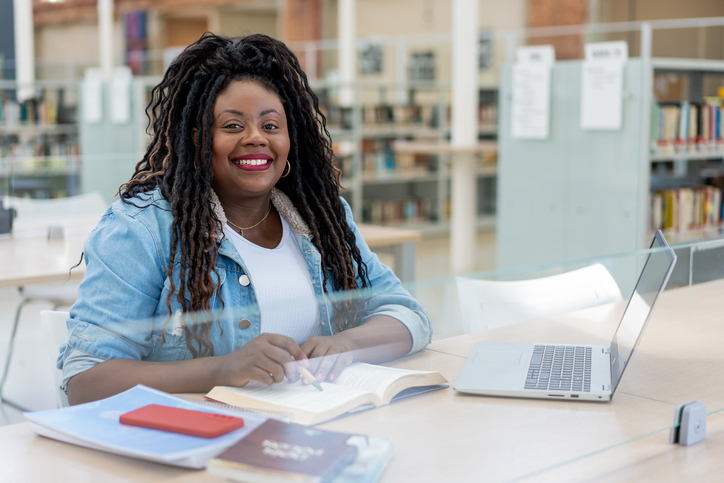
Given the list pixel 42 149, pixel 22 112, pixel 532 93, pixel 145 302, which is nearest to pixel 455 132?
pixel 532 93

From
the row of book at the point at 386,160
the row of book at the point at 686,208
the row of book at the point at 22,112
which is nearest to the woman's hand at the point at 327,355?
the row of book at the point at 686,208

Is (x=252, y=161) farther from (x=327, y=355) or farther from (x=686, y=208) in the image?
(x=686, y=208)

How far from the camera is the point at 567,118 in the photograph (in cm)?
498

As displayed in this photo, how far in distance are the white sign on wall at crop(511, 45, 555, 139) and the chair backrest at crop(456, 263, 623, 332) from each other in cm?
382

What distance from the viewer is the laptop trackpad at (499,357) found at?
1.35m

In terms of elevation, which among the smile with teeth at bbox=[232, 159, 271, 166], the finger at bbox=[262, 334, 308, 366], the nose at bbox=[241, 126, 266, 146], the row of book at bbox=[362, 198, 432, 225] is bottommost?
the row of book at bbox=[362, 198, 432, 225]

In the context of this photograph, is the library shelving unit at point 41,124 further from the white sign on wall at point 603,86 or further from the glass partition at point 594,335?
the glass partition at point 594,335

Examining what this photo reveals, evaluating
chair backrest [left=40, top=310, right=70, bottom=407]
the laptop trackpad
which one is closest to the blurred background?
the laptop trackpad

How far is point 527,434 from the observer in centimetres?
108

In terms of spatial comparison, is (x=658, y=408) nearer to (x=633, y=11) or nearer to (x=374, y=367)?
(x=374, y=367)

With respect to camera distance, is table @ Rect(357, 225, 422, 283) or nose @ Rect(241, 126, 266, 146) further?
table @ Rect(357, 225, 422, 283)

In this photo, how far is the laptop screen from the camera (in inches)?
50.1

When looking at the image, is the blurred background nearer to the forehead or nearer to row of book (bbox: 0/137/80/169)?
row of book (bbox: 0/137/80/169)

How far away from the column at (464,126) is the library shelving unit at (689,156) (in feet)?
5.07
